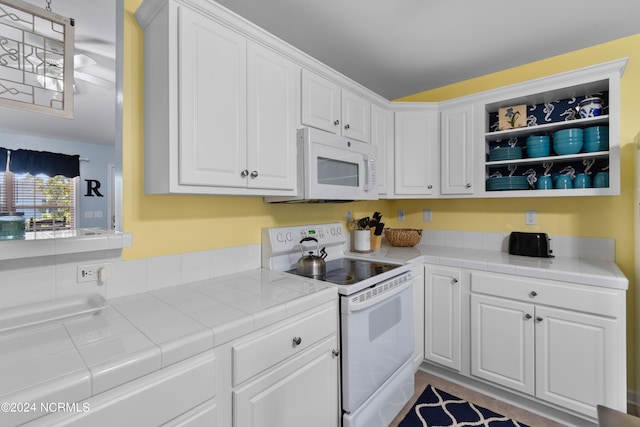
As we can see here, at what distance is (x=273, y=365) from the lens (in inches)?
46.3

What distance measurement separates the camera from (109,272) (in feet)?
4.35

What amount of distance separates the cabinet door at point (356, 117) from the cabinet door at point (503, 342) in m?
1.41

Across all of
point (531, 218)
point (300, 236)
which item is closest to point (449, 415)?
point (300, 236)

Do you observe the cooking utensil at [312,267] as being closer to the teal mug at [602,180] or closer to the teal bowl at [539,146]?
the teal bowl at [539,146]

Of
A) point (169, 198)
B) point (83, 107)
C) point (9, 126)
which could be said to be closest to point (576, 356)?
point (169, 198)

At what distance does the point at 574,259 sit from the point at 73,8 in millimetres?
3580

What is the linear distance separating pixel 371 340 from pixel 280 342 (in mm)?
653

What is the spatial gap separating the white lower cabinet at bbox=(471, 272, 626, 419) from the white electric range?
521 millimetres

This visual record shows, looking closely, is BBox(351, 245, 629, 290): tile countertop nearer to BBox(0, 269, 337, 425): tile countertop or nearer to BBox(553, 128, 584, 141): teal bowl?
BBox(553, 128, 584, 141): teal bowl

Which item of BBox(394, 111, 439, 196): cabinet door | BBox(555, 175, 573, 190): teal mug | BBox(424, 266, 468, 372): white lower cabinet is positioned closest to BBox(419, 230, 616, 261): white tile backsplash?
BBox(555, 175, 573, 190): teal mug

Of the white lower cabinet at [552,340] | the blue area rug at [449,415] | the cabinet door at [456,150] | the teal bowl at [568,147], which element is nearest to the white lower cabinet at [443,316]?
the white lower cabinet at [552,340]

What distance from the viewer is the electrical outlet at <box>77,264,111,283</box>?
4.17 ft

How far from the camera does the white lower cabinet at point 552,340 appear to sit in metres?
1.64

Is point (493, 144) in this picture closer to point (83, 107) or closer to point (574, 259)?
point (574, 259)
